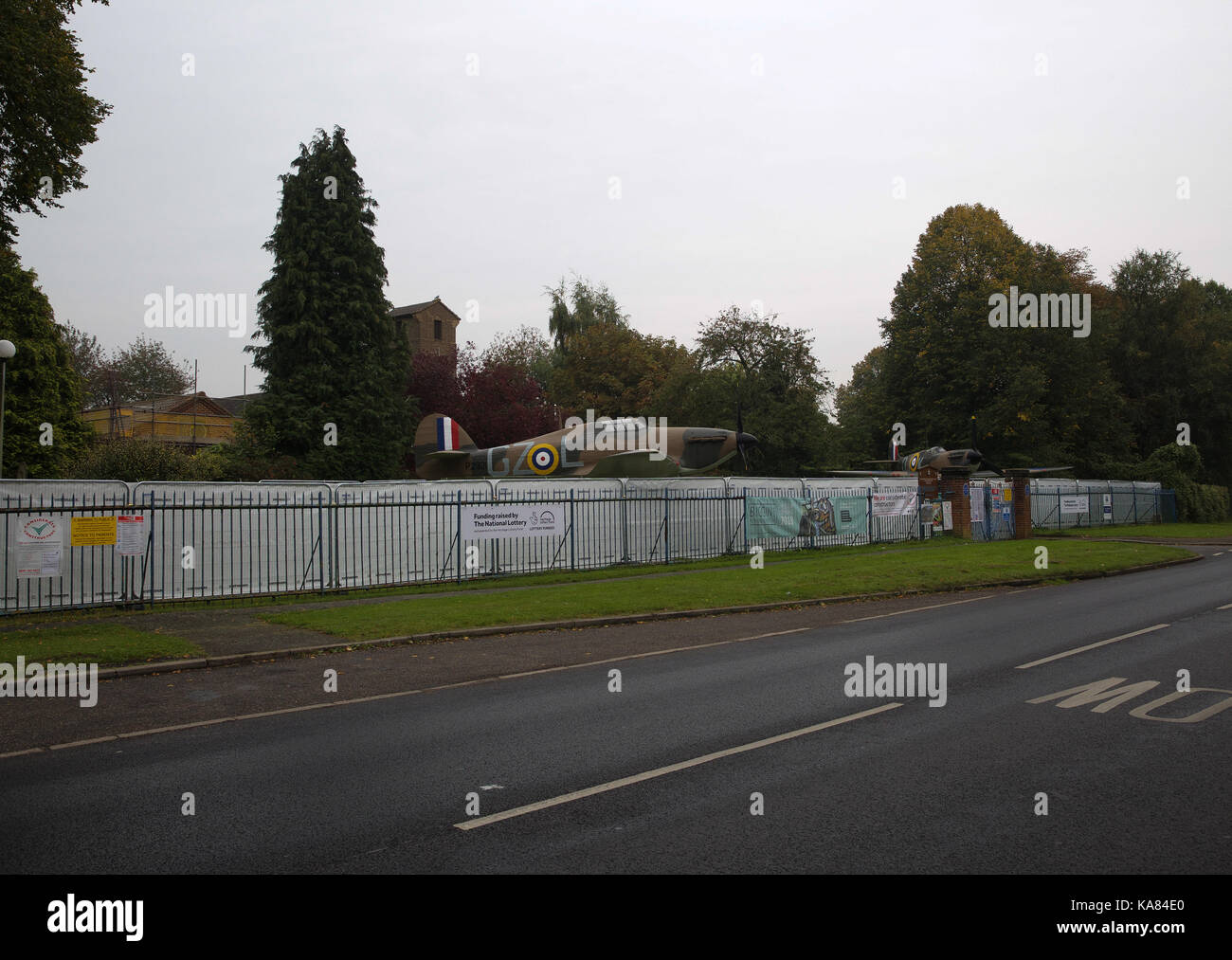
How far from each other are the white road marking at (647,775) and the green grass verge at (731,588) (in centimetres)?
705

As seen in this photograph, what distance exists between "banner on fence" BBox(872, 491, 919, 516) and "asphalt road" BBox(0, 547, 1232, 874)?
789 inches

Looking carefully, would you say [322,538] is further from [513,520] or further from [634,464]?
[634,464]

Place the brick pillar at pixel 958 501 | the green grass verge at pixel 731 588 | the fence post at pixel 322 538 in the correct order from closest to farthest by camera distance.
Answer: the green grass verge at pixel 731 588, the fence post at pixel 322 538, the brick pillar at pixel 958 501

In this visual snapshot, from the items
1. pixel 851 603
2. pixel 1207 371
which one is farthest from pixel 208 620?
pixel 1207 371

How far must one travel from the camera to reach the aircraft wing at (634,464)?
92.0 feet

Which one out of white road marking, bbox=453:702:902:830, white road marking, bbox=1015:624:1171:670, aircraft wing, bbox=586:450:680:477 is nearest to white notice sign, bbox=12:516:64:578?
white road marking, bbox=453:702:902:830

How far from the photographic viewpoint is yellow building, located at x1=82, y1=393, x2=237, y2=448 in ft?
149

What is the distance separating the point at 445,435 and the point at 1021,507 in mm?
22221

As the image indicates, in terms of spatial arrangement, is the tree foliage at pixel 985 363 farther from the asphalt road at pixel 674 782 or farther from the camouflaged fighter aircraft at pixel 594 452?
the asphalt road at pixel 674 782

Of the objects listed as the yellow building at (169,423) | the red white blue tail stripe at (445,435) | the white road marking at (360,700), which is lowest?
the white road marking at (360,700)

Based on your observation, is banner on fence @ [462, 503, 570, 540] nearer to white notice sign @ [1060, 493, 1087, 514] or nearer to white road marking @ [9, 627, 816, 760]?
white road marking @ [9, 627, 816, 760]

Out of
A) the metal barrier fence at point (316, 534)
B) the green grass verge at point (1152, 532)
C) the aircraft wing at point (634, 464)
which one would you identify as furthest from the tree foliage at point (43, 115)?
the green grass verge at point (1152, 532)

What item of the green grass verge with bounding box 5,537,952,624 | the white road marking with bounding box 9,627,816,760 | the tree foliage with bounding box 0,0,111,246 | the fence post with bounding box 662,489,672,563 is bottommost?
the white road marking with bounding box 9,627,816,760
